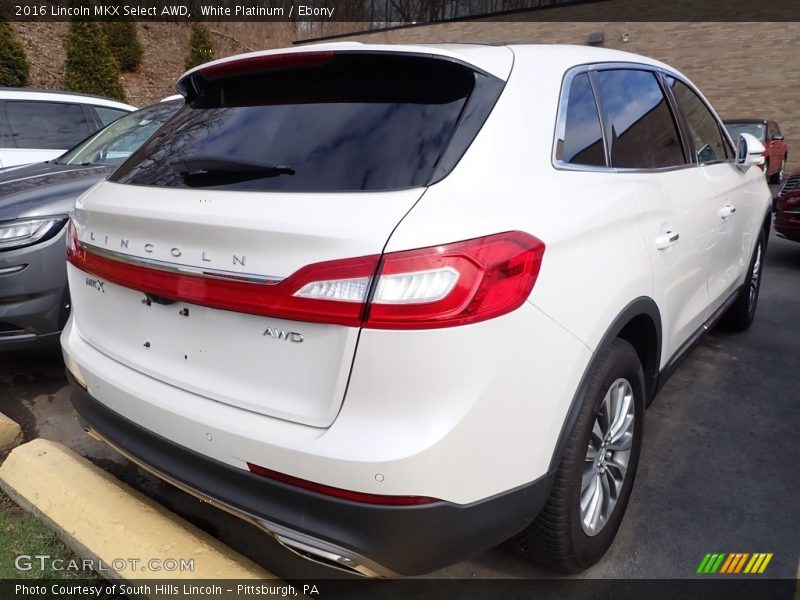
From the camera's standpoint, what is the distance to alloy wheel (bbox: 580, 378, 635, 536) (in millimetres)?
2047

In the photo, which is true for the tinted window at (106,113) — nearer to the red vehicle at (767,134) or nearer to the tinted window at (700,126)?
the tinted window at (700,126)

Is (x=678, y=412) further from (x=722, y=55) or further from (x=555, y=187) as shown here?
(x=722, y=55)

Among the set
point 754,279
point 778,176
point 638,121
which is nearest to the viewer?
point 638,121

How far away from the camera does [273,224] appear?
1531mm

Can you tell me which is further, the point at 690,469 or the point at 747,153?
the point at 747,153

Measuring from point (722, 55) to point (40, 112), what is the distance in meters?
16.1

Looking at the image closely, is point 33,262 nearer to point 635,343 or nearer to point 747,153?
point 635,343

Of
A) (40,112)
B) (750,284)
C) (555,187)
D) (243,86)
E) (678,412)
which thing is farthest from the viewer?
(40,112)

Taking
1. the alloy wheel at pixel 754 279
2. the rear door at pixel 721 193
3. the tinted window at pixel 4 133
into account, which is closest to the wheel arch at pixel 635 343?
the rear door at pixel 721 193

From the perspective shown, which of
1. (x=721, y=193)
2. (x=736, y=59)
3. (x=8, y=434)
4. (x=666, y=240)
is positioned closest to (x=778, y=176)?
(x=736, y=59)

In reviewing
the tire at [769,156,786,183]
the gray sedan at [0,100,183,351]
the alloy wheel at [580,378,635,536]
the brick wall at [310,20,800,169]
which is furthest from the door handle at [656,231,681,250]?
the brick wall at [310,20,800,169]

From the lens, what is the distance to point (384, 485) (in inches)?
56.8

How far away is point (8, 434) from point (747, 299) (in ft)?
15.2

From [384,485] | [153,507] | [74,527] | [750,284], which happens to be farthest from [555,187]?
[750,284]
